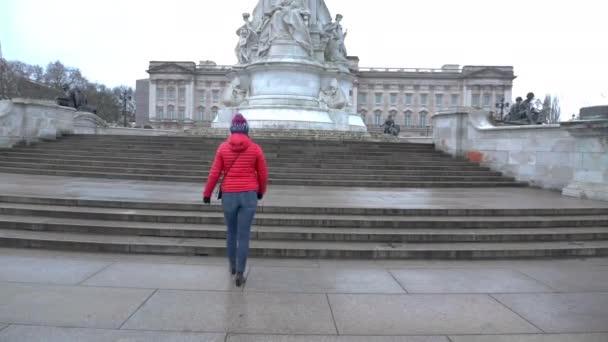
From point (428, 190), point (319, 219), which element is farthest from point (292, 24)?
point (319, 219)

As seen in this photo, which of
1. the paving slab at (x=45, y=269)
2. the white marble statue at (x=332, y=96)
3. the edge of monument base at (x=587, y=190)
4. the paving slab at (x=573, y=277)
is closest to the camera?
the paving slab at (x=45, y=269)

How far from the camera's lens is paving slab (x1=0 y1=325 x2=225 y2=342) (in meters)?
3.61

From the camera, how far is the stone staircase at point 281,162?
42.8 feet

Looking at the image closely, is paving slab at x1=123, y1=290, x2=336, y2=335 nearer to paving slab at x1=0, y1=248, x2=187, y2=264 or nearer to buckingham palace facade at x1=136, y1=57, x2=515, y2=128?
paving slab at x1=0, y1=248, x2=187, y2=264

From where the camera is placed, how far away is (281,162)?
14164mm

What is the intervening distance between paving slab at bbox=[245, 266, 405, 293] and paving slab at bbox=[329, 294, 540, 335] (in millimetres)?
262

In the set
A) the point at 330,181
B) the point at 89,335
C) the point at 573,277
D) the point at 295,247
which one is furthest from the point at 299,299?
the point at 330,181

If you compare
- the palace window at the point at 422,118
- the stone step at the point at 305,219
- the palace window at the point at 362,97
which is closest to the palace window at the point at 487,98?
the palace window at the point at 422,118

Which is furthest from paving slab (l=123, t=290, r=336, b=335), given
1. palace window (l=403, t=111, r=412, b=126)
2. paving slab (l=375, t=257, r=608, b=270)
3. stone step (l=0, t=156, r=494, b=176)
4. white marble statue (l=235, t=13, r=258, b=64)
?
palace window (l=403, t=111, r=412, b=126)

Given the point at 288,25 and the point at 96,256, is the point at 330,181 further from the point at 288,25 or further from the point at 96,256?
the point at 288,25

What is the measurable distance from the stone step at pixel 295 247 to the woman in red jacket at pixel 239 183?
140cm

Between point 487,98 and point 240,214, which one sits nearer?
point 240,214

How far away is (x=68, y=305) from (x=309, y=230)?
370cm

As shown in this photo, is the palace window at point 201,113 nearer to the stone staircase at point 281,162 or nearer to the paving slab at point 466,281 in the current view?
the stone staircase at point 281,162
